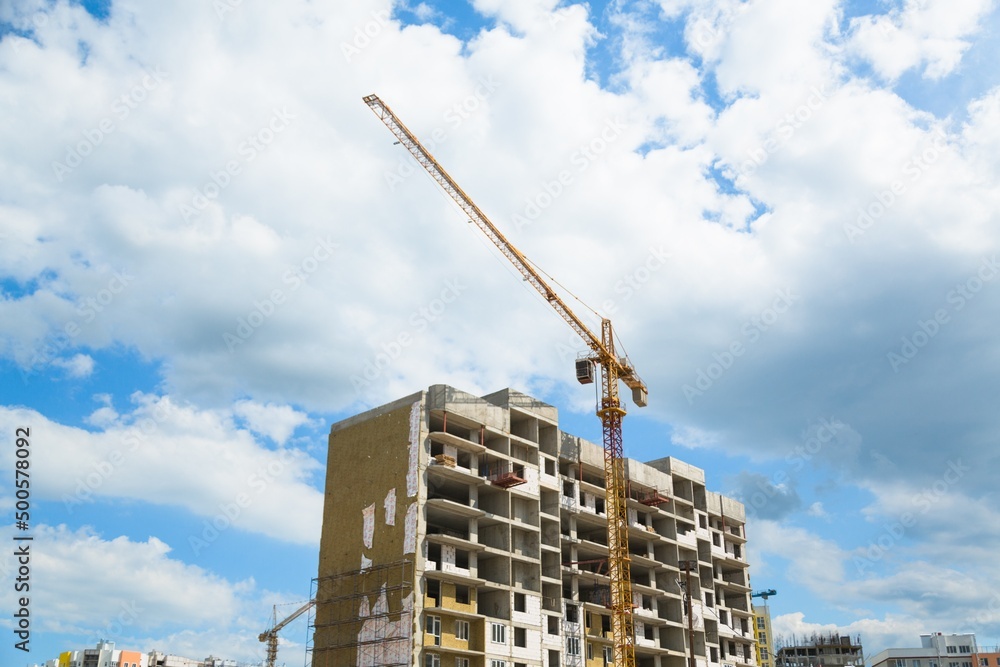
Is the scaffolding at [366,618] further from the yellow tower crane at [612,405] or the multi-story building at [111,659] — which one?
the multi-story building at [111,659]

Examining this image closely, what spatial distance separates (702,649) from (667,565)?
10428mm

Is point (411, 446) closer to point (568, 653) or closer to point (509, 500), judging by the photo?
point (509, 500)

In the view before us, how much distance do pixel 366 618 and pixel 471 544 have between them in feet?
34.5

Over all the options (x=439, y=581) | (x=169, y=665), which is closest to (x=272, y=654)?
(x=439, y=581)

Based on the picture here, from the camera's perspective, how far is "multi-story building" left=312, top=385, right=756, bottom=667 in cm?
7325

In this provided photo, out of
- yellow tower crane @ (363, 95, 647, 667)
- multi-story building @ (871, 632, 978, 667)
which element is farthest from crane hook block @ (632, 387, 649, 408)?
multi-story building @ (871, 632, 978, 667)

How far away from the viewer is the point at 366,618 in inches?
2913

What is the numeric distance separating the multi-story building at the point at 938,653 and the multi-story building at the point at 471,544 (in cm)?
10074

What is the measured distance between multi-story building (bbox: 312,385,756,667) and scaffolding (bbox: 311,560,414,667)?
12 cm

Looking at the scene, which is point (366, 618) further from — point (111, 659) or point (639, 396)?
point (111, 659)

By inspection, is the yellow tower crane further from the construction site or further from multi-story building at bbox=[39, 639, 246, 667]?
multi-story building at bbox=[39, 639, 246, 667]

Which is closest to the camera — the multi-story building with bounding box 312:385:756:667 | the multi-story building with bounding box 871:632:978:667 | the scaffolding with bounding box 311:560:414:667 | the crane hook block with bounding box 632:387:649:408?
the scaffolding with bounding box 311:560:414:667

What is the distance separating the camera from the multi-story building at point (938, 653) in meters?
173

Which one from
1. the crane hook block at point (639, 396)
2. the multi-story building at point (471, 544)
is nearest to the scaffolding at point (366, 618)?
the multi-story building at point (471, 544)
